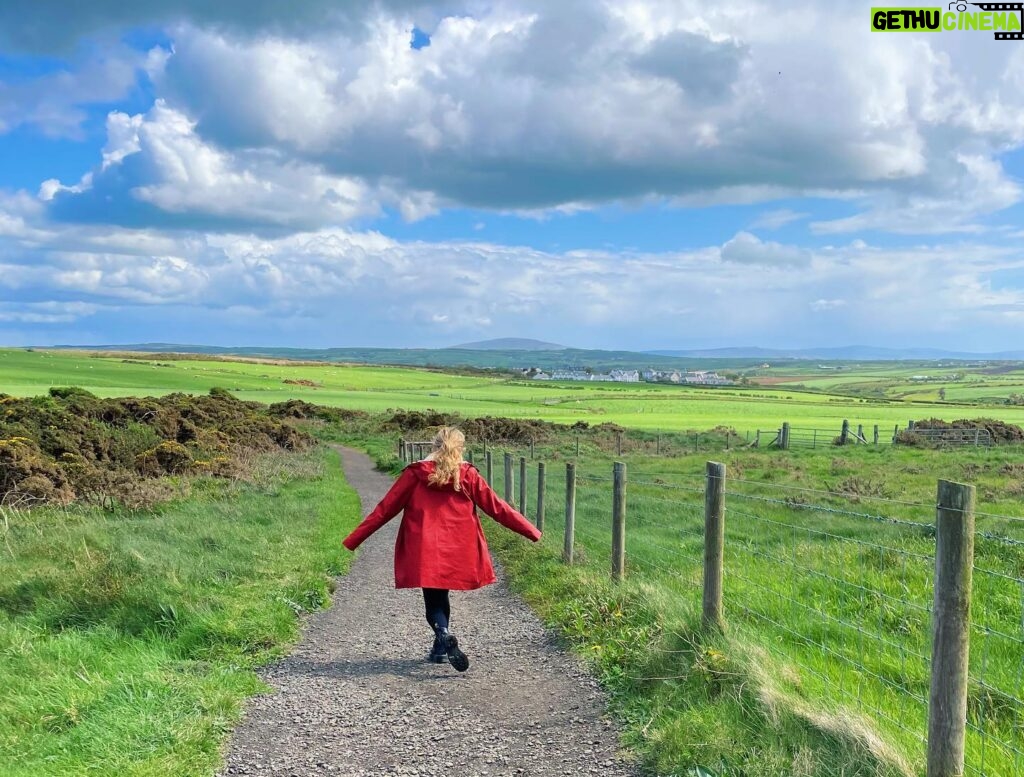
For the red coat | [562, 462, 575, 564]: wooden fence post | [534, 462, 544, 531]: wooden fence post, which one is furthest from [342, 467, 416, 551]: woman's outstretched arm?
[534, 462, 544, 531]: wooden fence post

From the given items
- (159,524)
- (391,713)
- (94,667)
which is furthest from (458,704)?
(159,524)

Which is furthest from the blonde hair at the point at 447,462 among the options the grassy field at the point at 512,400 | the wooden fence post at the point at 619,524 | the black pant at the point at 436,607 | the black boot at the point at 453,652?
the grassy field at the point at 512,400

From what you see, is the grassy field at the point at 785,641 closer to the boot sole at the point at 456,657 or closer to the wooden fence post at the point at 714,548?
the wooden fence post at the point at 714,548

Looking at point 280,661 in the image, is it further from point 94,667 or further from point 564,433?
point 564,433

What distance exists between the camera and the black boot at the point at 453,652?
6.51 meters

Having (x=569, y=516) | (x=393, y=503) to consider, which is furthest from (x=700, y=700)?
(x=569, y=516)

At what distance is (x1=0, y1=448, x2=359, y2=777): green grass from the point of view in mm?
4945

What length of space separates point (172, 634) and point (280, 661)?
1262 mm

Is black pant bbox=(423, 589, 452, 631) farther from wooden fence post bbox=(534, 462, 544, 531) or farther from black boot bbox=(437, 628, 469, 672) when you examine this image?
wooden fence post bbox=(534, 462, 544, 531)

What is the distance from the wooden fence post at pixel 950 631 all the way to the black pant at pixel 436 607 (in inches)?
154

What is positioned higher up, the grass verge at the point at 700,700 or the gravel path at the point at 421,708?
the grass verge at the point at 700,700

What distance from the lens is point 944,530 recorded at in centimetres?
370

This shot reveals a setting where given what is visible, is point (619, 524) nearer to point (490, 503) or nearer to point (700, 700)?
point (490, 503)

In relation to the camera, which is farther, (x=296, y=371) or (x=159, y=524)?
(x=296, y=371)
